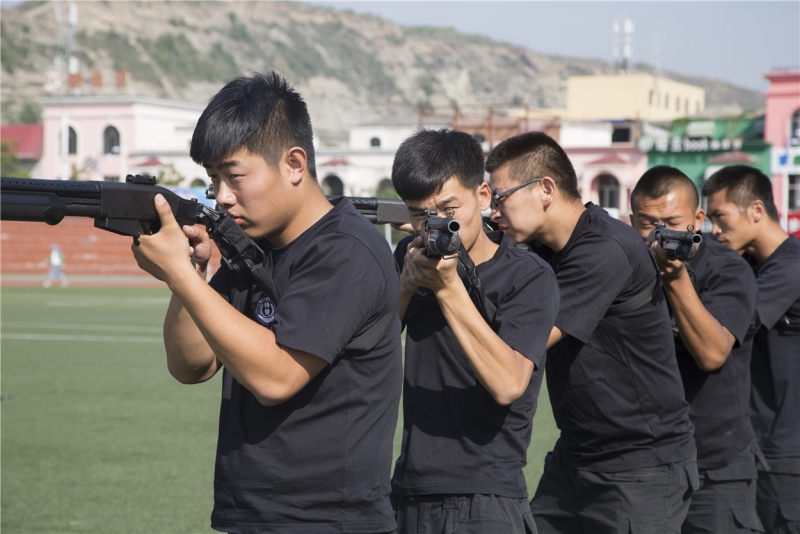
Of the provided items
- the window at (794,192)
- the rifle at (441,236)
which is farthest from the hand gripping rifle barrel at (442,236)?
the window at (794,192)

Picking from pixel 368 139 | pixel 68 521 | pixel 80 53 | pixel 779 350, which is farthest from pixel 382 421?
pixel 80 53

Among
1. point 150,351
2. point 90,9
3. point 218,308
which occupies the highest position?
point 90,9

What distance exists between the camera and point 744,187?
16.4ft

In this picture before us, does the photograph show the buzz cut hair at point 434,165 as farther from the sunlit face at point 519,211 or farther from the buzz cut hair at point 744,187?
the buzz cut hair at point 744,187

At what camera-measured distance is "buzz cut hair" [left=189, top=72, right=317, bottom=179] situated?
2.47m

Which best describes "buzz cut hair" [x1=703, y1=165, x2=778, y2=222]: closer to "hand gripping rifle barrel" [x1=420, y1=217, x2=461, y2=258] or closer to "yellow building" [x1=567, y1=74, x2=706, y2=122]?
"hand gripping rifle barrel" [x1=420, y1=217, x2=461, y2=258]

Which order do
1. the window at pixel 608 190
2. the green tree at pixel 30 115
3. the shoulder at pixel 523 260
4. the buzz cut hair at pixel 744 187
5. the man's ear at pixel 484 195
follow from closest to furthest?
the shoulder at pixel 523 260, the man's ear at pixel 484 195, the buzz cut hair at pixel 744 187, the window at pixel 608 190, the green tree at pixel 30 115

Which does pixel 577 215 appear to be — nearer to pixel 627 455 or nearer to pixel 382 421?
pixel 627 455

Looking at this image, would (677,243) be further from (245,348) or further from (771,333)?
(245,348)

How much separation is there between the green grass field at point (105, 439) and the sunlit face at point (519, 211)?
323cm

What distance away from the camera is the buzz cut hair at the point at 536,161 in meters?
3.73

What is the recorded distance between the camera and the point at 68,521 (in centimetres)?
584

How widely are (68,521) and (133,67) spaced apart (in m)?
127

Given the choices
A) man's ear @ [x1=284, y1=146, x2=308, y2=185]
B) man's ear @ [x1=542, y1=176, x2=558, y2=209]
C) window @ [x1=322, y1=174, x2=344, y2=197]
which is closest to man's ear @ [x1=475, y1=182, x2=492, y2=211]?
man's ear @ [x1=542, y1=176, x2=558, y2=209]
